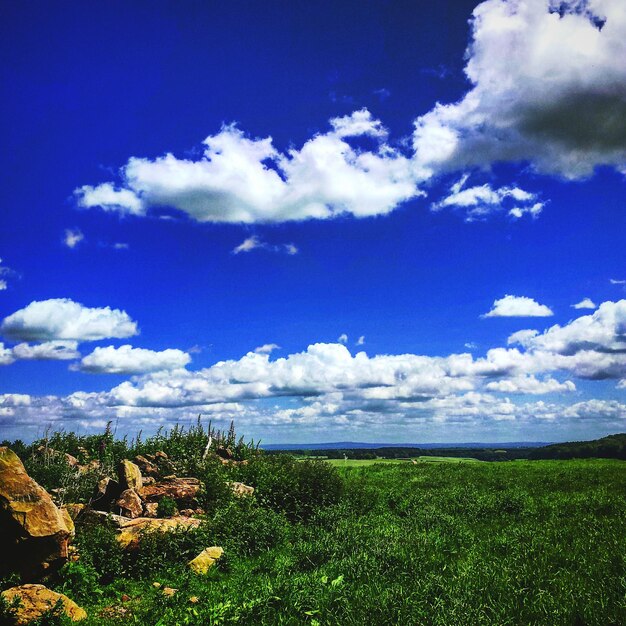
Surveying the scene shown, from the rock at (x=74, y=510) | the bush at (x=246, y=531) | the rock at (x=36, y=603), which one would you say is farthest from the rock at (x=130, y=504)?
the rock at (x=36, y=603)

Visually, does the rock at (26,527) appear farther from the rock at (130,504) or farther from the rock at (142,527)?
the rock at (130,504)

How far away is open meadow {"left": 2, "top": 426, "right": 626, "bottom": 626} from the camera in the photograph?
9.61m

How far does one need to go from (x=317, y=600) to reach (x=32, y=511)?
7.79 m

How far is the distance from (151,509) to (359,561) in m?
11.0

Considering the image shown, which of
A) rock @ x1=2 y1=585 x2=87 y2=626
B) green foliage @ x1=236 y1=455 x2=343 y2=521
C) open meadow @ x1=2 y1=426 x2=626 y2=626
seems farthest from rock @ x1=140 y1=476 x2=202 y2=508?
rock @ x1=2 y1=585 x2=87 y2=626

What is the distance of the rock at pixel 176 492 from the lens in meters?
21.2

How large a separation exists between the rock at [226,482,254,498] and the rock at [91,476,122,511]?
536cm

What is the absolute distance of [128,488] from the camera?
66.0 feet

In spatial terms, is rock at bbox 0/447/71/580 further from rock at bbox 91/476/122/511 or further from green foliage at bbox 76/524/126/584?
rock at bbox 91/476/122/511

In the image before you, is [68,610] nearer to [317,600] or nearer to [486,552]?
[317,600]

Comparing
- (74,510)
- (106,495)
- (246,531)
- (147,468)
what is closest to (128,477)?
(106,495)

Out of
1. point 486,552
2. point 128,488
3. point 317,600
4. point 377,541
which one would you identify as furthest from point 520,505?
point 128,488

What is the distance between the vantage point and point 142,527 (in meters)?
16.0

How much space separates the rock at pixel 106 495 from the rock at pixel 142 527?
429 cm
